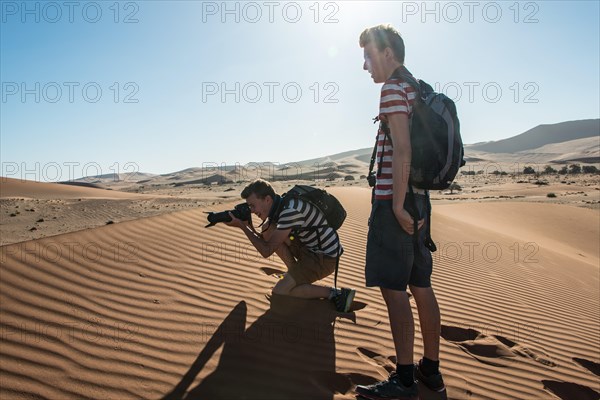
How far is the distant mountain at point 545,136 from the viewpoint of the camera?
12024 cm

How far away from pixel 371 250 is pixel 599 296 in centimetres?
587

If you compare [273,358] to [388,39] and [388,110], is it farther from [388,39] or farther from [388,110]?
[388,39]

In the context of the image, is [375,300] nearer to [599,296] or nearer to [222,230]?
[222,230]

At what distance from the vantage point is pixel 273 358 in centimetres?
283

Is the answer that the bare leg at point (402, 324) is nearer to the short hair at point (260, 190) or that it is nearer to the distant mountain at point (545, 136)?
the short hair at point (260, 190)

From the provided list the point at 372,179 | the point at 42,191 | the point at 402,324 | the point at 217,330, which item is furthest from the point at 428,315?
A: the point at 42,191

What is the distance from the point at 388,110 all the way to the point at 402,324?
4.01 ft

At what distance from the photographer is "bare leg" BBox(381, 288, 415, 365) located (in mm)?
2316

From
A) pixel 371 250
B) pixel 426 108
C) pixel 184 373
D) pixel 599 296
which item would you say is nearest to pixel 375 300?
pixel 371 250

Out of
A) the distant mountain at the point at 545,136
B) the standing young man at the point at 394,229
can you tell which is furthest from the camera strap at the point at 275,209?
the distant mountain at the point at 545,136

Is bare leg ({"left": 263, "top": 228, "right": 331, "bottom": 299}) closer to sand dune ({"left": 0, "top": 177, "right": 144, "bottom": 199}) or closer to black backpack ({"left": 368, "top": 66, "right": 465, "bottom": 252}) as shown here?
black backpack ({"left": 368, "top": 66, "right": 465, "bottom": 252})

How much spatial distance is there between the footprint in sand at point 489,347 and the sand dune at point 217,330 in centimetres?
2

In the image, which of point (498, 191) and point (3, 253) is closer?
point (3, 253)

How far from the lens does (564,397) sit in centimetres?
301
